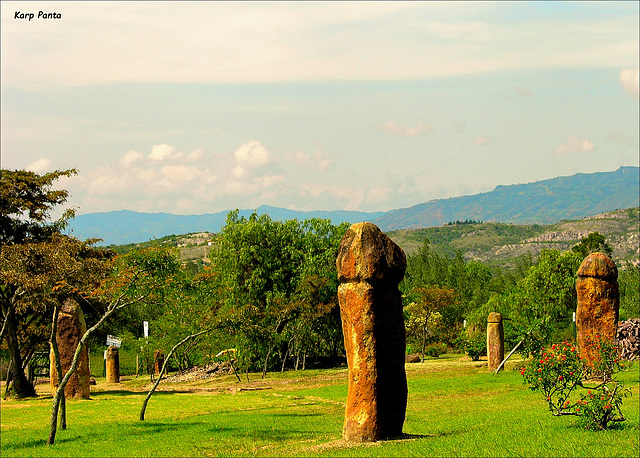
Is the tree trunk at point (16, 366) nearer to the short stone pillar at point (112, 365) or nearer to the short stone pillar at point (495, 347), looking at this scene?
the short stone pillar at point (112, 365)

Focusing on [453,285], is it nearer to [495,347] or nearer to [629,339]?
[629,339]

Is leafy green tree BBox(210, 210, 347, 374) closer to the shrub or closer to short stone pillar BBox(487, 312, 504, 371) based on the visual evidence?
the shrub

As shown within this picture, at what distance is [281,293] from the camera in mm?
47688

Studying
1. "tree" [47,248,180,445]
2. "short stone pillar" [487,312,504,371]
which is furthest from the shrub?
"tree" [47,248,180,445]

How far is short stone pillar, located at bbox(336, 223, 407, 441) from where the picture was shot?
14.8 m

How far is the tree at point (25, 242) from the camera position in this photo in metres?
31.8

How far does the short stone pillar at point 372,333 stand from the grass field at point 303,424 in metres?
0.60

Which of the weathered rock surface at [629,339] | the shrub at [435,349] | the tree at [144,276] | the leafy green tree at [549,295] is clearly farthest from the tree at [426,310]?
the tree at [144,276]

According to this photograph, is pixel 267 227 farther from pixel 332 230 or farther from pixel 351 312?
pixel 351 312

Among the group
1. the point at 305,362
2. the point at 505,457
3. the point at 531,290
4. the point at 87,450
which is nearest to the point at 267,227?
the point at 305,362

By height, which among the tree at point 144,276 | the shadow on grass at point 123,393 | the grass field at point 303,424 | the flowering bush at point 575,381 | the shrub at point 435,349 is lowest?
the shrub at point 435,349

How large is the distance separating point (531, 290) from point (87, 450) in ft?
144

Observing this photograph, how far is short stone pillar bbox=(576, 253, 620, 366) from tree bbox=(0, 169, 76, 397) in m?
22.9

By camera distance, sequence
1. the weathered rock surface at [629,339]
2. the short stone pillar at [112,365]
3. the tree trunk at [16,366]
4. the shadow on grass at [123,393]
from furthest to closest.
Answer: the short stone pillar at [112,365], the weathered rock surface at [629,339], the tree trunk at [16,366], the shadow on grass at [123,393]
